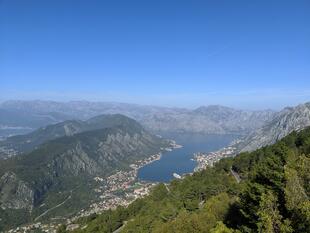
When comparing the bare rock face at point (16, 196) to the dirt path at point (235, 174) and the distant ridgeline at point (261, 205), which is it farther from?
the distant ridgeline at point (261, 205)

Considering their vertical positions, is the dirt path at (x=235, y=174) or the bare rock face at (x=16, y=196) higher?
the dirt path at (x=235, y=174)

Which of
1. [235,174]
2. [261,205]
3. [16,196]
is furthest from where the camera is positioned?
[16,196]

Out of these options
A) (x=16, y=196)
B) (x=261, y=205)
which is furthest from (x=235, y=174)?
(x=16, y=196)

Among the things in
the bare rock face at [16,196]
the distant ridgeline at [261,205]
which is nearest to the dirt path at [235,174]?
the distant ridgeline at [261,205]

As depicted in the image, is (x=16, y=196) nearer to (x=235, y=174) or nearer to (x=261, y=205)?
(x=235, y=174)

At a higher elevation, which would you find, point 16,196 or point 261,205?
point 261,205

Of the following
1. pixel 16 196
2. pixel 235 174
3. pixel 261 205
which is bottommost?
pixel 16 196

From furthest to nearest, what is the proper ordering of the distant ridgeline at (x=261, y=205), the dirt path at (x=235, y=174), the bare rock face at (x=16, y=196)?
the bare rock face at (x=16, y=196)
the dirt path at (x=235, y=174)
the distant ridgeline at (x=261, y=205)

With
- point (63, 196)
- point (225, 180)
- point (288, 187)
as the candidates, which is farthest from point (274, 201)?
point (63, 196)

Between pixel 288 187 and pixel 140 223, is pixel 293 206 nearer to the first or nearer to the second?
pixel 288 187

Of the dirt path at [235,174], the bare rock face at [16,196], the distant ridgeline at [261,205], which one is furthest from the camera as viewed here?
the bare rock face at [16,196]

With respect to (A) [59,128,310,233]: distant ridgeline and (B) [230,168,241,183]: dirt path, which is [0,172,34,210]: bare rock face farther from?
(A) [59,128,310,233]: distant ridgeline
